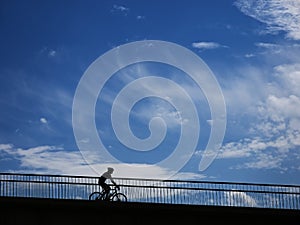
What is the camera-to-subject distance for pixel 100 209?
34.0 meters

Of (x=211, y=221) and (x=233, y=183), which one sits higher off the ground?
(x=233, y=183)

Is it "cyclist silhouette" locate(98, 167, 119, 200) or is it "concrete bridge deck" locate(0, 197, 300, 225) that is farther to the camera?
"cyclist silhouette" locate(98, 167, 119, 200)

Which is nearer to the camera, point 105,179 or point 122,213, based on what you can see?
point 122,213

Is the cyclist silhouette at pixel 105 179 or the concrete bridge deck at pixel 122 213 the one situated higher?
the cyclist silhouette at pixel 105 179

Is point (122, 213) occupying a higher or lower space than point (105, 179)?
lower

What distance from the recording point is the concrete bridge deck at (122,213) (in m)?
33.4

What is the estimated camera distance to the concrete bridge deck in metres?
33.4

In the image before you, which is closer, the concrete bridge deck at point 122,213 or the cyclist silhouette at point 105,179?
the concrete bridge deck at point 122,213

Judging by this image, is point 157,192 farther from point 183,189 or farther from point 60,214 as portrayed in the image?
point 60,214

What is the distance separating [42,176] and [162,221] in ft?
28.8

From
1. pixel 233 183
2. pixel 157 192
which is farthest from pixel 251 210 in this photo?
pixel 157 192

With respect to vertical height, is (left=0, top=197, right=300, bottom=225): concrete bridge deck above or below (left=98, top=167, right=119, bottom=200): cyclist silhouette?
below

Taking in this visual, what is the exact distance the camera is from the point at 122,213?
1344 inches

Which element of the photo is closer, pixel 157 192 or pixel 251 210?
pixel 251 210
